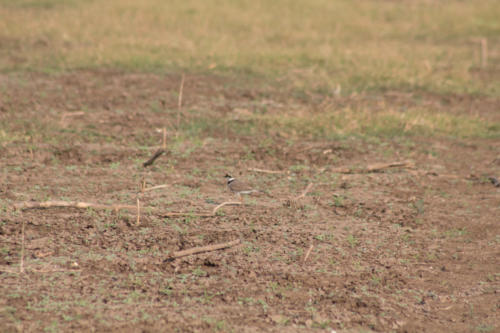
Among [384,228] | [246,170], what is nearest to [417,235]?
[384,228]

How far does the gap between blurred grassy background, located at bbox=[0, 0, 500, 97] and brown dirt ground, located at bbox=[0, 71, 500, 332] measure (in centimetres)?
224

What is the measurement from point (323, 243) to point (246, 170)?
1632mm

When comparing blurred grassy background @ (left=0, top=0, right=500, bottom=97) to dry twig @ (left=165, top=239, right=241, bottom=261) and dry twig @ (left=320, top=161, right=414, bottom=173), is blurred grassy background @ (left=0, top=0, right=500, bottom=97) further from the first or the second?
dry twig @ (left=165, top=239, right=241, bottom=261)

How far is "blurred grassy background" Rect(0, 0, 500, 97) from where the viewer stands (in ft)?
31.2

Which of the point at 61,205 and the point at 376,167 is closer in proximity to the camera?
the point at 61,205

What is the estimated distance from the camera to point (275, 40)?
11992 mm

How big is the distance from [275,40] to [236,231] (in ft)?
26.1

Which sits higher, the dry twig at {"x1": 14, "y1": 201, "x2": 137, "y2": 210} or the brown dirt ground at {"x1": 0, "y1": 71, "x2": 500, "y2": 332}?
the dry twig at {"x1": 14, "y1": 201, "x2": 137, "y2": 210}

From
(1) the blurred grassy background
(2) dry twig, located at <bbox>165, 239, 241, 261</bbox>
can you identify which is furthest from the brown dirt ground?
(1) the blurred grassy background

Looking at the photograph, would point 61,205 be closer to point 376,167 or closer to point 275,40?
point 376,167

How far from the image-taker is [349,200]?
532 cm

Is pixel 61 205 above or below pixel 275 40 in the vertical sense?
below

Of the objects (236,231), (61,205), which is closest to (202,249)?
(236,231)

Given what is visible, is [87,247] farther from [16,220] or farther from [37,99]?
[37,99]
